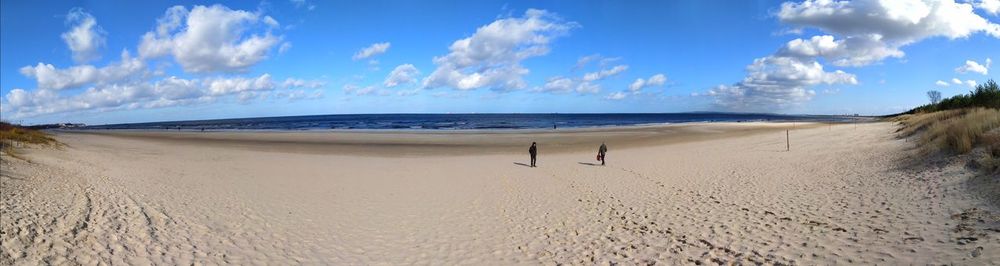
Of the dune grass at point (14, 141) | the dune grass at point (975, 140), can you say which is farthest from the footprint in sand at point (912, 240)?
the dune grass at point (14, 141)

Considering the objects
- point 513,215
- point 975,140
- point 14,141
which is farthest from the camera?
point 14,141

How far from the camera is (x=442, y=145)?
3562 centimetres

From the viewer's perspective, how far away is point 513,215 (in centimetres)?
1168

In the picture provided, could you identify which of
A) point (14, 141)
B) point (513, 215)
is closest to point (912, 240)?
point (513, 215)

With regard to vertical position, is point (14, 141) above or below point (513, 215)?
above

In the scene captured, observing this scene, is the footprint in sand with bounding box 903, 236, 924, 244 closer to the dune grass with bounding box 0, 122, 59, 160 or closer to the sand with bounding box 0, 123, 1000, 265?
the sand with bounding box 0, 123, 1000, 265

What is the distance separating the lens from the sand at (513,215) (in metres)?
8.01

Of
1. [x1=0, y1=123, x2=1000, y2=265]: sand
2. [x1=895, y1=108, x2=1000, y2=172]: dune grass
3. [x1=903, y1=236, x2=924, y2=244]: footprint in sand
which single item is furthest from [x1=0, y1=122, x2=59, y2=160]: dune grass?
[x1=895, y1=108, x2=1000, y2=172]: dune grass

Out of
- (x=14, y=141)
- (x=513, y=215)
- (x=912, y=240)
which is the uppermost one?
(x=14, y=141)

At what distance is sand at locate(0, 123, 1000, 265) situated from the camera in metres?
8.01

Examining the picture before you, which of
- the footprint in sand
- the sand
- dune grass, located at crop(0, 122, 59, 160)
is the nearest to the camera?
the footprint in sand

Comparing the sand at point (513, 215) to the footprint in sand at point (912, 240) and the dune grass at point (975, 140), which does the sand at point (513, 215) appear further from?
the dune grass at point (975, 140)

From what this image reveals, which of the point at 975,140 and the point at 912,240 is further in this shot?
the point at 975,140

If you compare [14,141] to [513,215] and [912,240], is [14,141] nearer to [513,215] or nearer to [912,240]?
[513,215]
